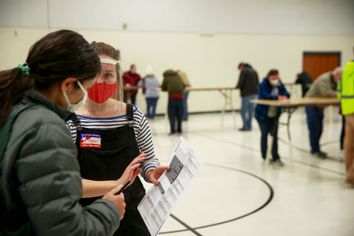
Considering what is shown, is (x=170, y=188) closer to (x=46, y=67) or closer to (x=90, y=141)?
(x=90, y=141)

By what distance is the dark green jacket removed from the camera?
3.20 ft

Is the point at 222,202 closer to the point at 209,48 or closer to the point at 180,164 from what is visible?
the point at 180,164

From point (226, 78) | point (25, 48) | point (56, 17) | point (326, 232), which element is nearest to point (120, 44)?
point (56, 17)

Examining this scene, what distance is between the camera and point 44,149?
38.8 inches

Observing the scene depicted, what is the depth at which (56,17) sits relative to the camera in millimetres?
11820

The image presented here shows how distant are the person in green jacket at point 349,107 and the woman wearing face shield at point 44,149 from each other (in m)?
4.33

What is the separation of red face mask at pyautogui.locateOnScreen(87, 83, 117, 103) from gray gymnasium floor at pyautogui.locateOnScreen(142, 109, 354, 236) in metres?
2.24

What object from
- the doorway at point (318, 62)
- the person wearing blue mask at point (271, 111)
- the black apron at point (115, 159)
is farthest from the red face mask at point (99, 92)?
the doorway at point (318, 62)

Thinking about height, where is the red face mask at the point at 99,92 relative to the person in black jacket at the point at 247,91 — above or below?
above

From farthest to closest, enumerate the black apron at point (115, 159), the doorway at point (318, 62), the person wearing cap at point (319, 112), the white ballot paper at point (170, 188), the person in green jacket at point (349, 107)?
the doorway at point (318, 62) < the person wearing cap at point (319, 112) < the person in green jacket at point (349, 107) < the black apron at point (115, 159) < the white ballot paper at point (170, 188)

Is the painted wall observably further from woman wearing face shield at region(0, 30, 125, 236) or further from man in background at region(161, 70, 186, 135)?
woman wearing face shield at region(0, 30, 125, 236)

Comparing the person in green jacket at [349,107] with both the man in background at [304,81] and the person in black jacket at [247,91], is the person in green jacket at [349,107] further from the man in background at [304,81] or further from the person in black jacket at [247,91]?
the man in background at [304,81]

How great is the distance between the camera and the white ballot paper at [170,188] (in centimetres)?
156

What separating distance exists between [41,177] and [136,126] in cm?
91
